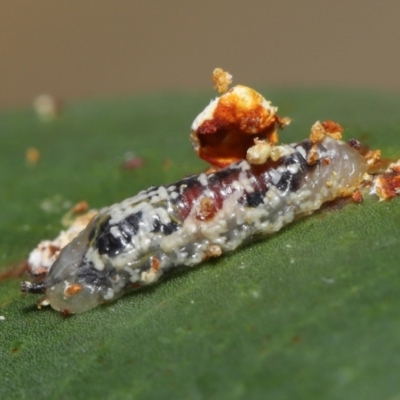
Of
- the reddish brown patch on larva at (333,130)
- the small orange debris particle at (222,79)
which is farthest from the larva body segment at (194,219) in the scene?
the small orange debris particle at (222,79)

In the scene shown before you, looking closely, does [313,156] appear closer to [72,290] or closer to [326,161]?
[326,161]

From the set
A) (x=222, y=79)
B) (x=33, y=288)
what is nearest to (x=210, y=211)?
(x=222, y=79)

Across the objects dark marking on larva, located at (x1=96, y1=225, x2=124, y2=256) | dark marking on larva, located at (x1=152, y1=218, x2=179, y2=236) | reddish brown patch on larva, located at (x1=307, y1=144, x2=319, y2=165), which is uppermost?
reddish brown patch on larva, located at (x1=307, y1=144, x2=319, y2=165)

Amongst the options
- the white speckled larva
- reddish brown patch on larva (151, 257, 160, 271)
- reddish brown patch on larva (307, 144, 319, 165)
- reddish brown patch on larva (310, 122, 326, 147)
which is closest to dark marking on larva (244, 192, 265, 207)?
the white speckled larva

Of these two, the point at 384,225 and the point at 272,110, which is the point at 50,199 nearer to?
the point at 272,110

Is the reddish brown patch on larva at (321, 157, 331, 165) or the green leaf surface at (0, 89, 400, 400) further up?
the reddish brown patch on larva at (321, 157, 331, 165)

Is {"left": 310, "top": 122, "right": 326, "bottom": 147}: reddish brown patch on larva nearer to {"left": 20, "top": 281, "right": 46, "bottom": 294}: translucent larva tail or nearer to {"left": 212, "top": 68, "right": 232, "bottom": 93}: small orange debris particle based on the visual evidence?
{"left": 212, "top": 68, "right": 232, "bottom": 93}: small orange debris particle

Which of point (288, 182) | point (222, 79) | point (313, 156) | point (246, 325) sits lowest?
point (246, 325)
